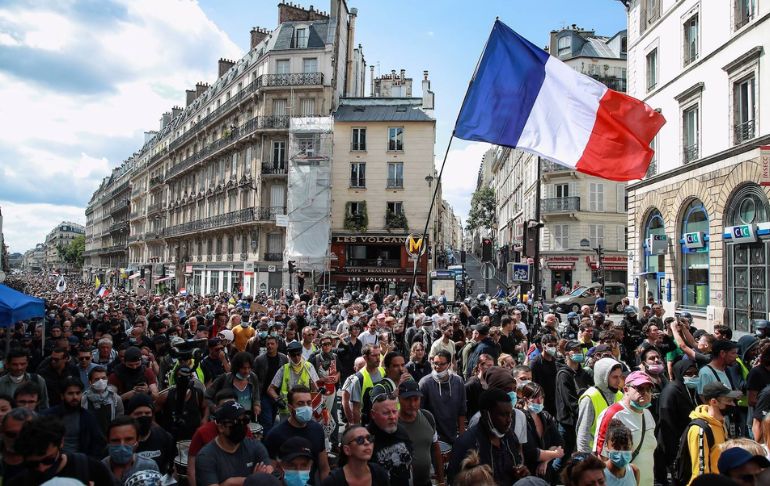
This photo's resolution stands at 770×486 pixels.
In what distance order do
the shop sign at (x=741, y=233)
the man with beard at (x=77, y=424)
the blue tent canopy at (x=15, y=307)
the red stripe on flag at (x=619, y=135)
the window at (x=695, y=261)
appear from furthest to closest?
1. the window at (x=695, y=261)
2. the shop sign at (x=741, y=233)
3. the blue tent canopy at (x=15, y=307)
4. the red stripe on flag at (x=619, y=135)
5. the man with beard at (x=77, y=424)

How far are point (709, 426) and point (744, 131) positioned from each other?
666 inches

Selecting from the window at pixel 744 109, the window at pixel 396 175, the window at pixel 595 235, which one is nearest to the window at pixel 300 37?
the window at pixel 396 175

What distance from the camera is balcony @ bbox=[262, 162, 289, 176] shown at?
1540 inches

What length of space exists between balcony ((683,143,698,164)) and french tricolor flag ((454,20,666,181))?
15296mm

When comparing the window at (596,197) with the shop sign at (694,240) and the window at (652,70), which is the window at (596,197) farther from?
the shop sign at (694,240)

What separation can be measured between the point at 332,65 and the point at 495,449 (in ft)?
124

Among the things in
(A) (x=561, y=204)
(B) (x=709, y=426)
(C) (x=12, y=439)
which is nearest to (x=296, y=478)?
(C) (x=12, y=439)

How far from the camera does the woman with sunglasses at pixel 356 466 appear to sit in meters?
3.42

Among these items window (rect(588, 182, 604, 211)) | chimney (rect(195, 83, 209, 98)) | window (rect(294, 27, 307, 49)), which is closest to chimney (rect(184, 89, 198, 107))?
chimney (rect(195, 83, 209, 98))

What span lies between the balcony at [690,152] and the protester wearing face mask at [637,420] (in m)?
19.2

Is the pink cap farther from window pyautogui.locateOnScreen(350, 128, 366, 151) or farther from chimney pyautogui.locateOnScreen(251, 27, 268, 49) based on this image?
chimney pyautogui.locateOnScreen(251, 27, 268, 49)

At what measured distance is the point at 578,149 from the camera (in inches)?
302

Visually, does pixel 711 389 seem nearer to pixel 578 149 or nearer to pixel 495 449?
pixel 495 449

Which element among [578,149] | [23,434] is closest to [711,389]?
[578,149]
